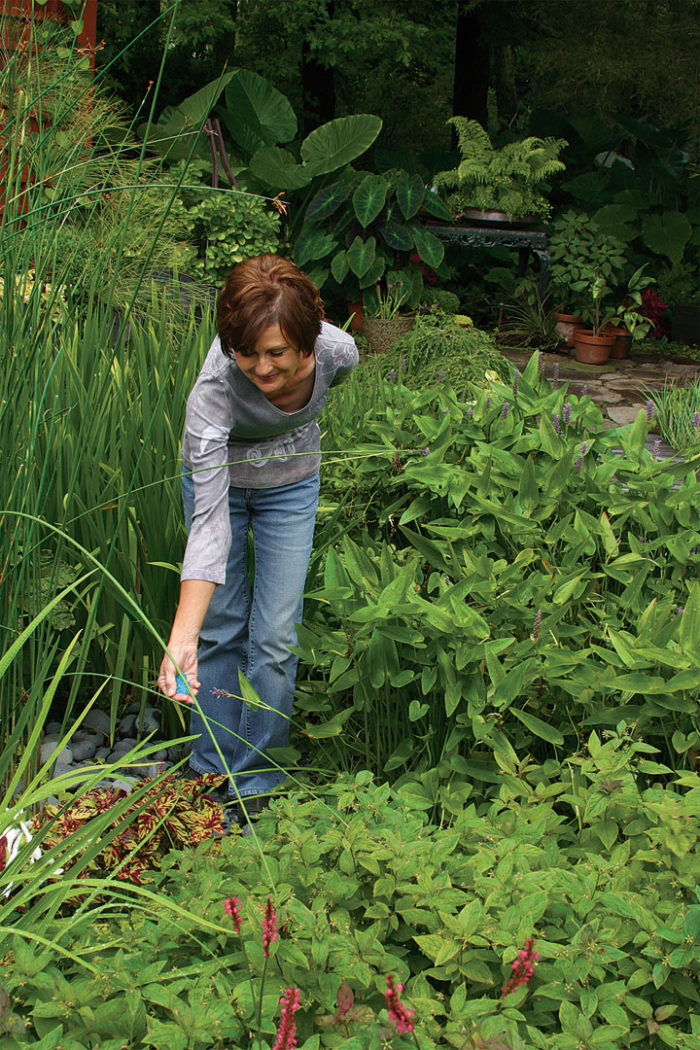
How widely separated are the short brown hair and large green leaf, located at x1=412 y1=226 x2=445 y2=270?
5.12 m

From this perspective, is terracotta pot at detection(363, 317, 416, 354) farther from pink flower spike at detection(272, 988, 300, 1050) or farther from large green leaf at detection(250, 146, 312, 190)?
pink flower spike at detection(272, 988, 300, 1050)

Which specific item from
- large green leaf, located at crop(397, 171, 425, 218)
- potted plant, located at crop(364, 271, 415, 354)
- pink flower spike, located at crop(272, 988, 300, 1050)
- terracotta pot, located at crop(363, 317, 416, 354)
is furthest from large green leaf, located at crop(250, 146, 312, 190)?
pink flower spike, located at crop(272, 988, 300, 1050)

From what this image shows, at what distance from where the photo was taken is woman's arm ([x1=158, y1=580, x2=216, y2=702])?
1751 mm

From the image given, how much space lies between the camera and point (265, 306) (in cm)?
197

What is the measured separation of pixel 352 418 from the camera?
3312 mm

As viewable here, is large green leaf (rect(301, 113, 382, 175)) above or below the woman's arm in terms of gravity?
above

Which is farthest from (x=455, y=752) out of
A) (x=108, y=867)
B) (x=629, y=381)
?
(x=629, y=381)

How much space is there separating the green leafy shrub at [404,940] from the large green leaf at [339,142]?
21.6 ft

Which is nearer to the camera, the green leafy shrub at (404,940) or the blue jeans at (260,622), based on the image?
the green leafy shrub at (404,940)

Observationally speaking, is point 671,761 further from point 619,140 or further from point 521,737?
point 619,140

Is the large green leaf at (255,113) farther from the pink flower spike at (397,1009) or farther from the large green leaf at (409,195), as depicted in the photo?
the pink flower spike at (397,1009)

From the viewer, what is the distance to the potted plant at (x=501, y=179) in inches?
299

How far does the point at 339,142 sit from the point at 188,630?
6.50 meters

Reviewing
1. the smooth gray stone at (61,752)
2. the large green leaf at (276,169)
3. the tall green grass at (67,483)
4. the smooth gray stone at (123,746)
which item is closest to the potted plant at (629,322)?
the large green leaf at (276,169)
